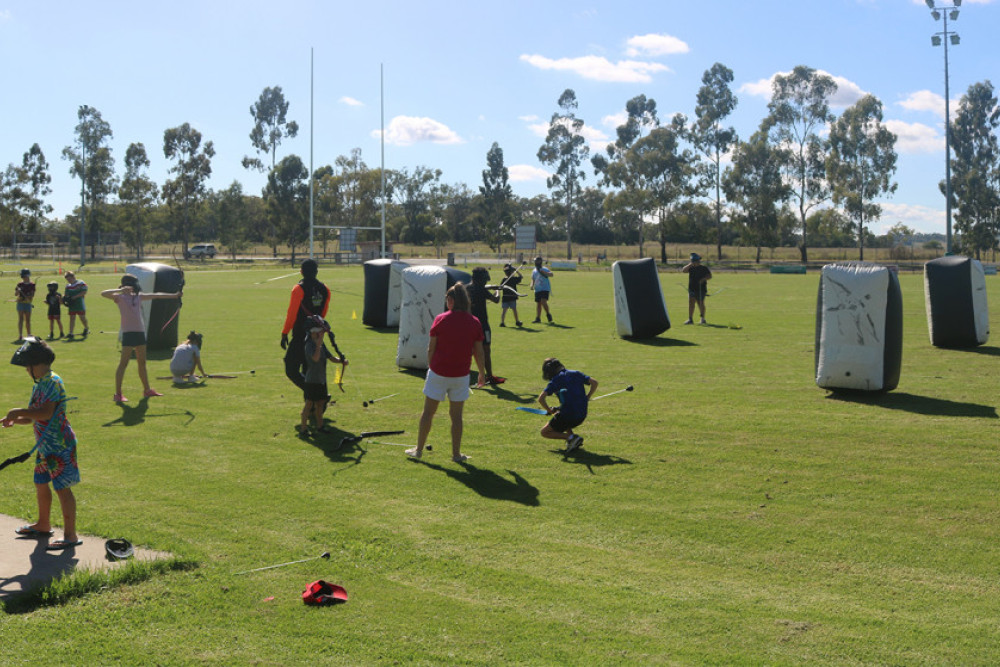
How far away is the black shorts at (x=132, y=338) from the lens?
42.6 feet

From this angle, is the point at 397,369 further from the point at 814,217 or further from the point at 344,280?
the point at 814,217

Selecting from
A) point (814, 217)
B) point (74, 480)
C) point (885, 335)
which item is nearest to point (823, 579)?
point (74, 480)

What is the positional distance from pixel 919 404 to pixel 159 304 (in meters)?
15.1

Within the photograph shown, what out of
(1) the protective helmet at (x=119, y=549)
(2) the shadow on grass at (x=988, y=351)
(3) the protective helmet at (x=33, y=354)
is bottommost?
(1) the protective helmet at (x=119, y=549)

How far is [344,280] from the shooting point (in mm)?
49562

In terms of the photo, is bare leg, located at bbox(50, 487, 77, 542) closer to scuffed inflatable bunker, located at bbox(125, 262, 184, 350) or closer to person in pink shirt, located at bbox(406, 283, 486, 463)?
person in pink shirt, located at bbox(406, 283, 486, 463)

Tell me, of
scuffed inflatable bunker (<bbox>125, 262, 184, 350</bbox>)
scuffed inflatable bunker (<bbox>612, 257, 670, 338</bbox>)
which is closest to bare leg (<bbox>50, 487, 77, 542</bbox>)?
scuffed inflatable bunker (<bbox>125, 262, 184, 350</bbox>)

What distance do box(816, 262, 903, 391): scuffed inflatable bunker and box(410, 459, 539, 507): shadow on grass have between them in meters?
6.40

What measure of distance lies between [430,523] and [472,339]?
250 centimetres

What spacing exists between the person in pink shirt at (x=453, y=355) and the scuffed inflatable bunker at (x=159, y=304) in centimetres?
1084

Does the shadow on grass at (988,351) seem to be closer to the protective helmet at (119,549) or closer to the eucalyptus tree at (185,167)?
the protective helmet at (119,549)

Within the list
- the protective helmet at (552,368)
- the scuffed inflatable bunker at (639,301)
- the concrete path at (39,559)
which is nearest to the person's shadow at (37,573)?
the concrete path at (39,559)

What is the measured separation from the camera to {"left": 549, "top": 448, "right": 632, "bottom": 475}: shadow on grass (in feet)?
31.2

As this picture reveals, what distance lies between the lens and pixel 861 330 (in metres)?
13.1
